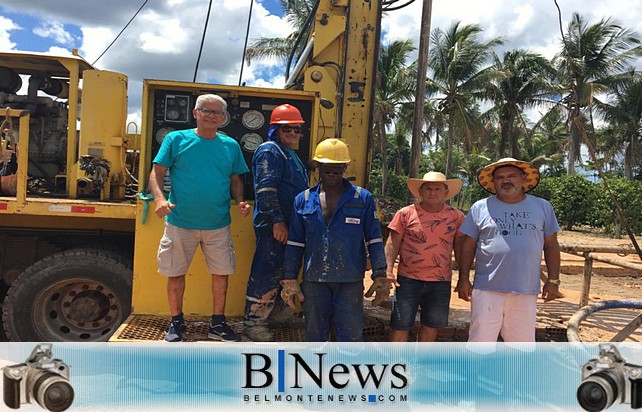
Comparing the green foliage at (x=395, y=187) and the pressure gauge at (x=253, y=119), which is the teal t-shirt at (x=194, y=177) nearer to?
the pressure gauge at (x=253, y=119)

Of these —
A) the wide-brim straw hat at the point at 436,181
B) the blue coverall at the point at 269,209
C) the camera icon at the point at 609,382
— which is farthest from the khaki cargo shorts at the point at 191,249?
the camera icon at the point at 609,382

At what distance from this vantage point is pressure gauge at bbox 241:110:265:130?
13.9ft

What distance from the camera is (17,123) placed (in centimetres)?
443

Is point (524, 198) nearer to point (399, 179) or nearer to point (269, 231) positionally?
Result: point (269, 231)

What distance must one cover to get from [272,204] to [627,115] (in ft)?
101

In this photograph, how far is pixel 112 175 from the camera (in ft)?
15.0

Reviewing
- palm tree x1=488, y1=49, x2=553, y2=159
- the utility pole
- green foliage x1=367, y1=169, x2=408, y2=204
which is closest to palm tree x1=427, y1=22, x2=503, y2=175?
palm tree x1=488, y1=49, x2=553, y2=159

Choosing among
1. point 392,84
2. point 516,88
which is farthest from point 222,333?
point 516,88

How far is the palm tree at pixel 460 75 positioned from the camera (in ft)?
87.5

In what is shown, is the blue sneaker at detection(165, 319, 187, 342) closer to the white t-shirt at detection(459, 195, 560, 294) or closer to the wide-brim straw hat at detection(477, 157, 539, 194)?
the white t-shirt at detection(459, 195, 560, 294)

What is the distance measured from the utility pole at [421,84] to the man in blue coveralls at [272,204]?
7.07ft

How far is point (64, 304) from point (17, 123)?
5.49 ft

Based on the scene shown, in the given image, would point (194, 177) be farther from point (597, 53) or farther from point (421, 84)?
point (597, 53)

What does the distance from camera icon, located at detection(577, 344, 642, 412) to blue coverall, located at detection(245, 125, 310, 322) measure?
2103 mm
